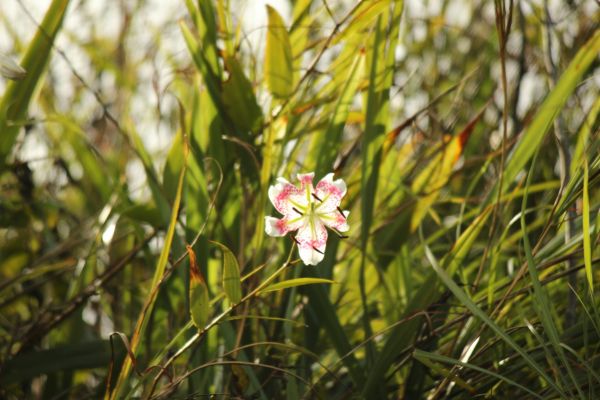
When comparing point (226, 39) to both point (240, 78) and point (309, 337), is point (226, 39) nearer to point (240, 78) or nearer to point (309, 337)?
point (240, 78)

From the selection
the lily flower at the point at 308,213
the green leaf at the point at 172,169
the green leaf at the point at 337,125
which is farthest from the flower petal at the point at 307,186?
the green leaf at the point at 172,169

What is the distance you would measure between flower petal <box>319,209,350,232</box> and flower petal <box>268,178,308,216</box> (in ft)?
0.05

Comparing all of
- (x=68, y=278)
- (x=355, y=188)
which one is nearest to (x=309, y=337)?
(x=355, y=188)

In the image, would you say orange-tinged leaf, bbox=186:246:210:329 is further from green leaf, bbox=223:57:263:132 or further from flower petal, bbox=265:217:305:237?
green leaf, bbox=223:57:263:132

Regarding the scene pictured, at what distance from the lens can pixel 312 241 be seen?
0.52 metres

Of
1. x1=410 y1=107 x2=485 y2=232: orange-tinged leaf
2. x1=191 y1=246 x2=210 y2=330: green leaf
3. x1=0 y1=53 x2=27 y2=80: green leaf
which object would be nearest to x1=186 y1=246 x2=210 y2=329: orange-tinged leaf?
x1=191 y1=246 x2=210 y2=330: green leaf

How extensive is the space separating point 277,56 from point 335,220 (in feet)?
1.13

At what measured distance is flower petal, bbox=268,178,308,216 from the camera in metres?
0.53

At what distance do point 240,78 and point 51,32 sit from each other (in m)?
0.22

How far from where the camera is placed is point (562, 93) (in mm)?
748

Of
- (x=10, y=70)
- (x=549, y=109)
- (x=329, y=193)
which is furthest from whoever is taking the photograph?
(x=549, y=109)

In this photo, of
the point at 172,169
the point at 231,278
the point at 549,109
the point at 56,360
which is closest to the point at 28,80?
the point at 172,169

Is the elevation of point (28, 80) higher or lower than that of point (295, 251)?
higher

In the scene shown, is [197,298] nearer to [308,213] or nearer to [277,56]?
[308,213]
